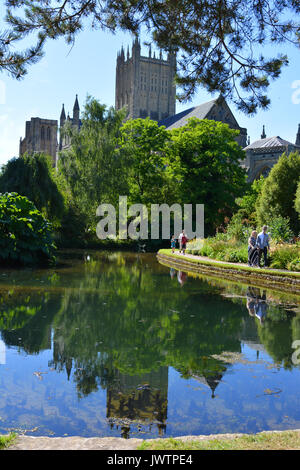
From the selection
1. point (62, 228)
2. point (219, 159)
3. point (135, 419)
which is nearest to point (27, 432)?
point (135, 419)

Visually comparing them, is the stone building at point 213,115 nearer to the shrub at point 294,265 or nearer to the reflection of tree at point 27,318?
the shrub at point 294,265

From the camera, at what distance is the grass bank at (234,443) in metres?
3.14

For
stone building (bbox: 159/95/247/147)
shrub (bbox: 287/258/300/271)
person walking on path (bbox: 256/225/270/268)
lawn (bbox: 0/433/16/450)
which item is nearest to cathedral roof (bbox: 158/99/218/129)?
stone building (bbox: 159/95/247/147)

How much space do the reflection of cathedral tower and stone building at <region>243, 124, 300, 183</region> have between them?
43029 mm

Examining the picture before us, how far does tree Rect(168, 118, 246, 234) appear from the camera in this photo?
109 feet

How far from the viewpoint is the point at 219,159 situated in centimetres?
3372

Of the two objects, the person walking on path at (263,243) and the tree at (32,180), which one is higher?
the tree at (32,180)

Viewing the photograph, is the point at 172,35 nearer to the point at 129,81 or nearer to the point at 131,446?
the point at 131,446

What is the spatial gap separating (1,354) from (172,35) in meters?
5.56

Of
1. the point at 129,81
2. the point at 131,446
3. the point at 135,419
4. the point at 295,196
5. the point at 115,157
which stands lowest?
the point at 135,419

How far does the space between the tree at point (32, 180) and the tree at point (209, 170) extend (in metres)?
10.8

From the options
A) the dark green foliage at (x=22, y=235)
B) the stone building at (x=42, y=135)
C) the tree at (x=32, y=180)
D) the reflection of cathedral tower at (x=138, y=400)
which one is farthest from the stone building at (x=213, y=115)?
the reflection of cathedral tower at (x=138, y=400)

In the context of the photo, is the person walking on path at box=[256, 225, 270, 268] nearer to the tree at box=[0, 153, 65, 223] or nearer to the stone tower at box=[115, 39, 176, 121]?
the tree at box=[0, 153, 65, 223]
